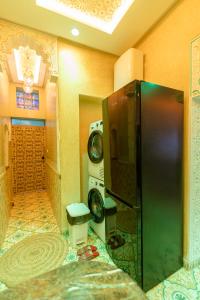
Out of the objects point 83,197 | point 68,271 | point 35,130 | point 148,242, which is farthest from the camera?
point 35,130

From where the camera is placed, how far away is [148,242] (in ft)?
4.25

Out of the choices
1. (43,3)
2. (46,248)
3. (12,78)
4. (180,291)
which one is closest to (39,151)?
→ (12,78)

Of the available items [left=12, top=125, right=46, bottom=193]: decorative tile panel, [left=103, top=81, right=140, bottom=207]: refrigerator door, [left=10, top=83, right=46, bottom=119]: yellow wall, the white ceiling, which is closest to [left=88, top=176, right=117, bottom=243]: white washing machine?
[left=103, top=81, right=140, bottom=207]: refrigerator door

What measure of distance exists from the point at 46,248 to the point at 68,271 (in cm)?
121

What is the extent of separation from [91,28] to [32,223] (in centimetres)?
320

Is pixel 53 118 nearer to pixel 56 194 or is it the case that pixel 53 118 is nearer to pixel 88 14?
pixel 56 194

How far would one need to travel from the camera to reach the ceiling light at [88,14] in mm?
1689

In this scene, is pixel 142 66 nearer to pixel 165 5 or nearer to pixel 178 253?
pixel 165 5

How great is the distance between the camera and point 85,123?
105 inches

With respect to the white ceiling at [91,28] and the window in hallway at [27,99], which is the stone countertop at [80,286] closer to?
the white ceiling at [91,28]

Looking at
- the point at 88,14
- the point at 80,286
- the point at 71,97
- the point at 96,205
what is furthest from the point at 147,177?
the point at 88,14

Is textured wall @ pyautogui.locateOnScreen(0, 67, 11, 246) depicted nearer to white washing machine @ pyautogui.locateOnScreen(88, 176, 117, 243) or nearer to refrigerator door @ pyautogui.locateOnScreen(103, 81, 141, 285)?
white washing machine @ pyautogui.locateOnScreen(88, 176, 117, 243)

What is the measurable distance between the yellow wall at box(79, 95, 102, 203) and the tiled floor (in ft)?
2.62

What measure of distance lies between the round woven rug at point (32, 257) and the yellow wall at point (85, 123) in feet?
2.67
